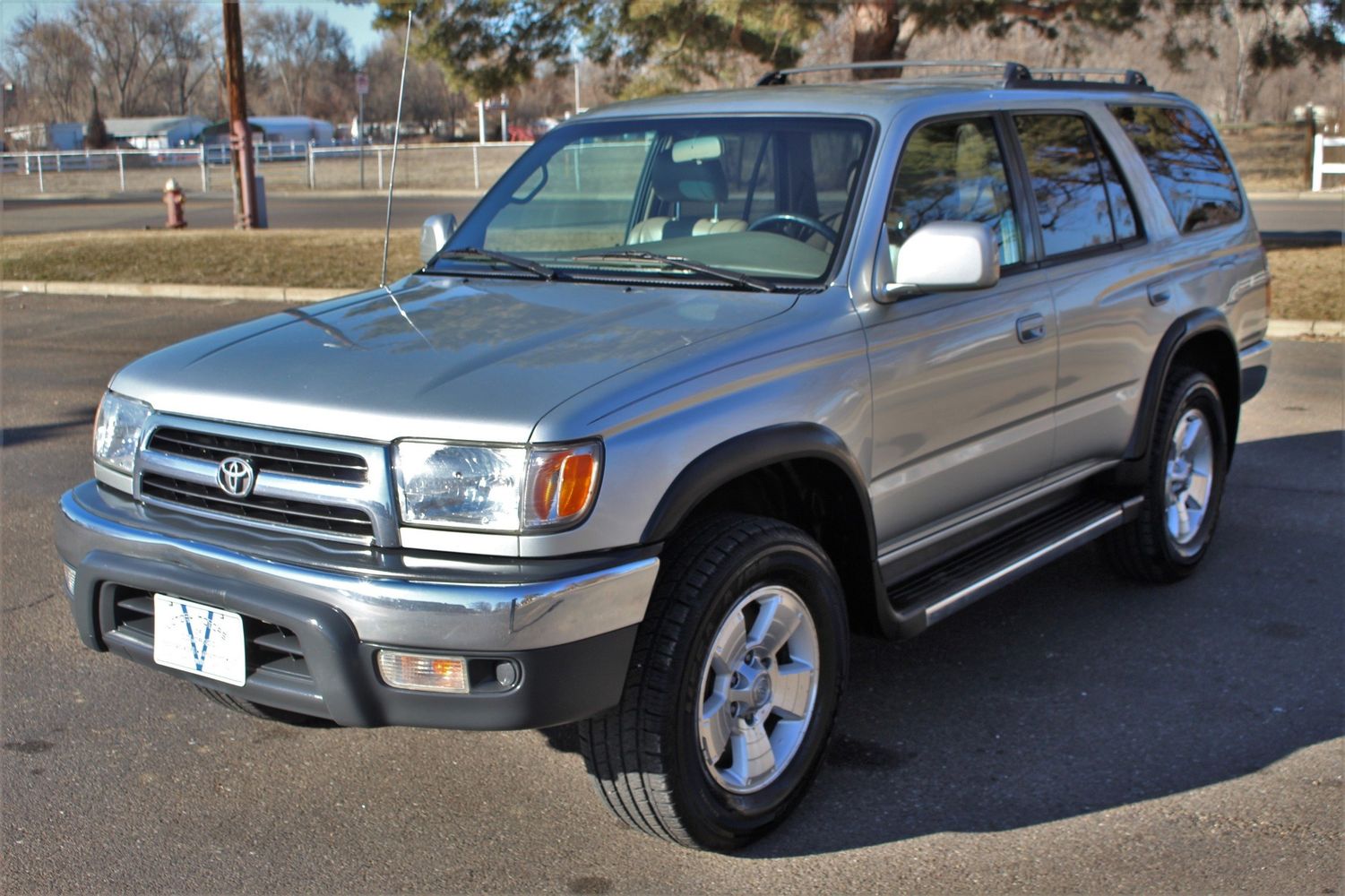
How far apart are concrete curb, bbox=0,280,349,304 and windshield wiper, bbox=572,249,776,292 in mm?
9750

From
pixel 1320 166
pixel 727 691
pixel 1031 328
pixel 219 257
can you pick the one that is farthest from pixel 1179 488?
pixel 1320 166

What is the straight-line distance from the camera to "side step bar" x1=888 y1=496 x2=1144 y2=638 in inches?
157

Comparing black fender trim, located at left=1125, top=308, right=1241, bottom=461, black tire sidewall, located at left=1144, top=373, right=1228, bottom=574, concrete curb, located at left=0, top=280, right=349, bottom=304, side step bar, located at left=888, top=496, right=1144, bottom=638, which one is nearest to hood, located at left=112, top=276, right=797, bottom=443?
side step bar, located at left=888, top=496, right=1144, bottom=638

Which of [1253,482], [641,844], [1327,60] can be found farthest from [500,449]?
[1327,60]

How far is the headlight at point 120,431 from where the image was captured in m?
3.53

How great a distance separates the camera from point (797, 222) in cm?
416

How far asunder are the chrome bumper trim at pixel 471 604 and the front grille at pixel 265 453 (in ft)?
0.74

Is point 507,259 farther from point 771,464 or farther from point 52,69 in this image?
point 52,69

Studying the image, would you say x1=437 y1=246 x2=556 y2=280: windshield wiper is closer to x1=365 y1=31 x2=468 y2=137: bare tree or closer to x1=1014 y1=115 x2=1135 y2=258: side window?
x1=1014 y1=115 x2=1135 y2=258: side window

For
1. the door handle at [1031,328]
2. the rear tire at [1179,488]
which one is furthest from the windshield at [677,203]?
the rear tire at [1179,488]

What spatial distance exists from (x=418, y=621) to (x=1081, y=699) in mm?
2409

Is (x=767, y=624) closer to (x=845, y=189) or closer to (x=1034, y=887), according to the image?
(x=1034, y=887)

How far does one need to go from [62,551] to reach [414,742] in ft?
3.78

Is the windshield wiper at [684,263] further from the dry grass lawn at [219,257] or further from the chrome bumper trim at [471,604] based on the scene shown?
the dry grass lawn at [219,257]
